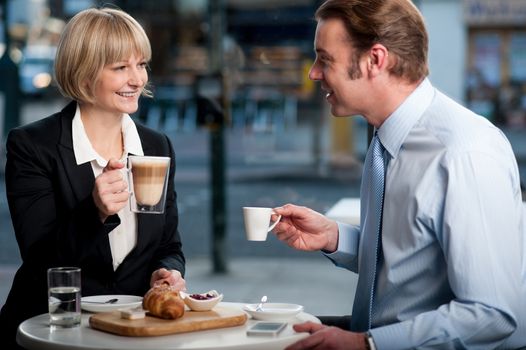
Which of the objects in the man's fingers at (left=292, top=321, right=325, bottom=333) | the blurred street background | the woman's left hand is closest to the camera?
the man's fingers at (left=292, top=321, right=325, bottom=333)

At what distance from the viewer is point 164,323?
8.55 ft

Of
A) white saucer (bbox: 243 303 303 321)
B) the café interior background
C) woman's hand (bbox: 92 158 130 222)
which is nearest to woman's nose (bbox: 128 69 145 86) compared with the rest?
woman's hand (bbox: 92 158 130 222)

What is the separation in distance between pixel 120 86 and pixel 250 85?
850 centimetres

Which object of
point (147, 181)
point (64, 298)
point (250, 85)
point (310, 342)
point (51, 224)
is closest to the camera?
point (310, 342)

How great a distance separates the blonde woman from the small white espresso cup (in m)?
0.45

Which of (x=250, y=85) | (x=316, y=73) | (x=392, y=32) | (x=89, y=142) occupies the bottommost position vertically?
(x=250, y=85)

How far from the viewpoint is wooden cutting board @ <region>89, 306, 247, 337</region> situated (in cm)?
256

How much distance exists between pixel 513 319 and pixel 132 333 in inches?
36.9

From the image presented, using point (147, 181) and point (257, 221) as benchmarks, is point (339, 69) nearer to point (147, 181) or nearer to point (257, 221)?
point (257, 221)

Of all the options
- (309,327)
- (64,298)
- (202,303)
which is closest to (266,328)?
(309,327)

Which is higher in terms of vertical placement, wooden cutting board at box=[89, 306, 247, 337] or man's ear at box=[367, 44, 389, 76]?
man's ear at box=[367, 44, 389, 76]

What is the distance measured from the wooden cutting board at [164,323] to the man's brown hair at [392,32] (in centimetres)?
74

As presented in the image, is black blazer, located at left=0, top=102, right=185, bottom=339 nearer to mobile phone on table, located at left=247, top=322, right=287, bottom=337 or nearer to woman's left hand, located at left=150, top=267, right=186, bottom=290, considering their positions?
woman's left hand, located at left=150, top=267, right=186, bottom=290

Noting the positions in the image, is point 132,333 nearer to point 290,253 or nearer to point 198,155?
point 290,253
